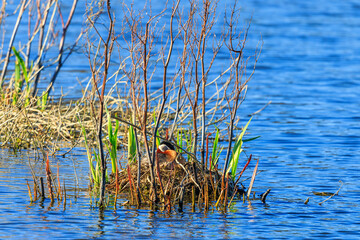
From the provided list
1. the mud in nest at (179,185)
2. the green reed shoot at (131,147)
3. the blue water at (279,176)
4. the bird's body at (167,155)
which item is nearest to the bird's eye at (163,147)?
the bird's body at (167,155)

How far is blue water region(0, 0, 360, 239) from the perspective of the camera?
7766 mm

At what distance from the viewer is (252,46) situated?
25422 millimetres

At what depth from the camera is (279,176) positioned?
34.8 feet

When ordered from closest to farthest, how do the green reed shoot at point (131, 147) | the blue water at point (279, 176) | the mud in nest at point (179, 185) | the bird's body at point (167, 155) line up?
the blue water at point (279, 176)
the mud in nest at point (179, 185)
the bird's body at point (167, 155)
the green reed shoot at point (131, 147)

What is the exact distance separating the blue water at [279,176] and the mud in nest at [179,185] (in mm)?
226

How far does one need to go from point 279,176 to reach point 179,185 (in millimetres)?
2619

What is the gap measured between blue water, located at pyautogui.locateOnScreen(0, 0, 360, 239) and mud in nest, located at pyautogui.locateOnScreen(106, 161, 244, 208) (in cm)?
23

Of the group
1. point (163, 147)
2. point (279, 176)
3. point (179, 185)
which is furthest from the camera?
point (279, 176)

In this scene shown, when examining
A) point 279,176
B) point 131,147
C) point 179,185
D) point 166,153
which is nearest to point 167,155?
point 166,153

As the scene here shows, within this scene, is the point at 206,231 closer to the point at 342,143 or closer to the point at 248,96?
Answer: the point at 342,143

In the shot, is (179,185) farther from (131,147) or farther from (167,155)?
(131,147)

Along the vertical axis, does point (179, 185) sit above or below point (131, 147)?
below

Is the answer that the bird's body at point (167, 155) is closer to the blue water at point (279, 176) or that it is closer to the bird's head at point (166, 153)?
the bird's head at point (166, 153)

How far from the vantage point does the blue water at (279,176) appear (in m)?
→ 7.77
